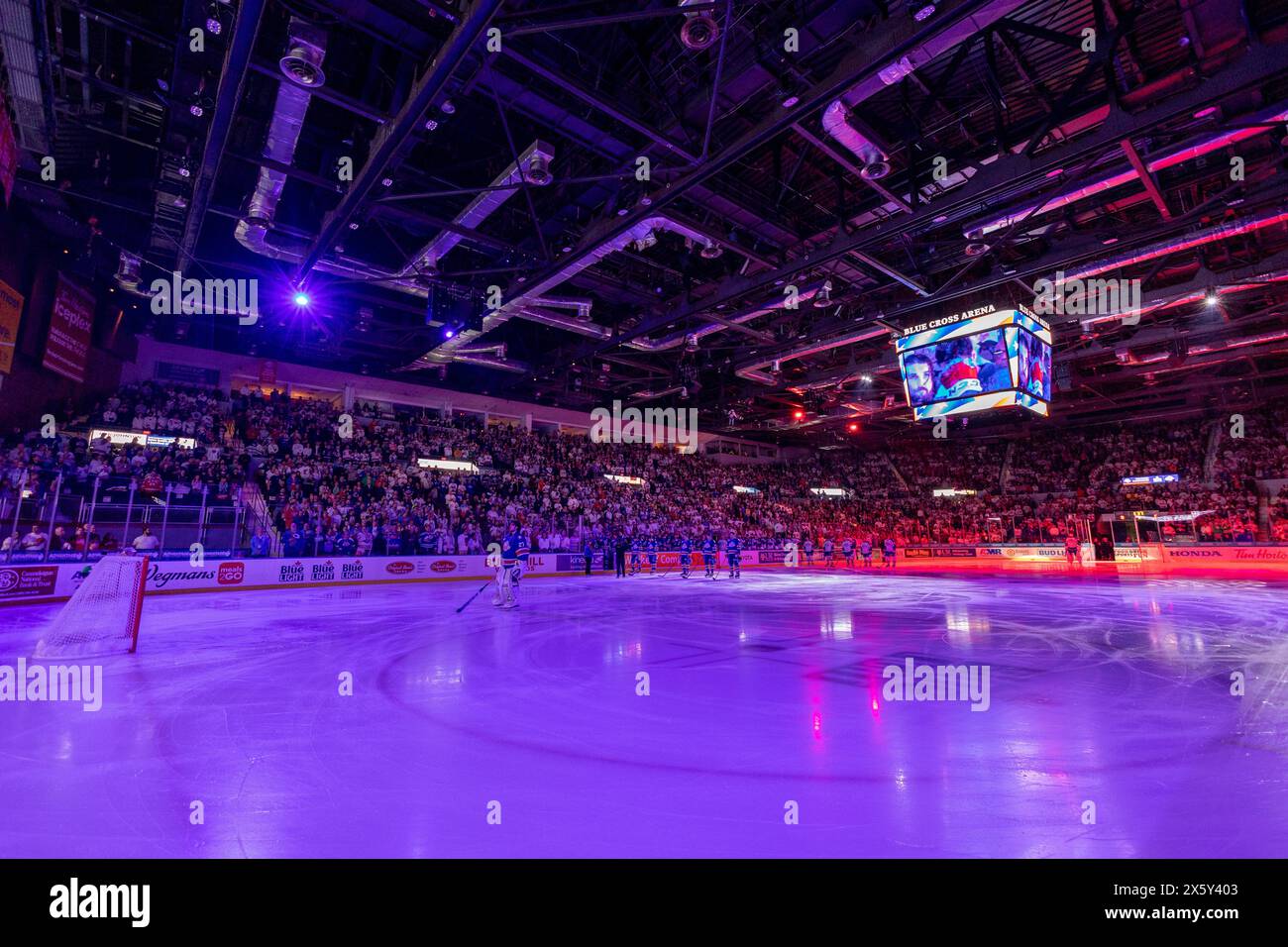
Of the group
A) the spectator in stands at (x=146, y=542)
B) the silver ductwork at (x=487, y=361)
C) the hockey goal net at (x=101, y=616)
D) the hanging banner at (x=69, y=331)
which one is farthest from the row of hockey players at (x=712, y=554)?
the hanging banner at (x=69, y=331)

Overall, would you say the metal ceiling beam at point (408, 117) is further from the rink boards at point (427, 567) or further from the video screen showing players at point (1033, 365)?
the video screen showing players at point (1033, 365)

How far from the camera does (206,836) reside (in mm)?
2543

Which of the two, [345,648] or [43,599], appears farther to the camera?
[43,599]

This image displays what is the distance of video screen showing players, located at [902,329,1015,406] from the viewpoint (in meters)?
13.1

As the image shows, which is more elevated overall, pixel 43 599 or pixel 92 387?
pixel 92 387

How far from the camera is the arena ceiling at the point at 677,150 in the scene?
7.54 m

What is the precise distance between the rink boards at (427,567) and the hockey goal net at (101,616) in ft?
25.0

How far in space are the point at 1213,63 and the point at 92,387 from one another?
1162 inches

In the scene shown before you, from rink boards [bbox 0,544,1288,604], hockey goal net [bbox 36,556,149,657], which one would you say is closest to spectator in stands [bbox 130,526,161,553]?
rink boards [bbox 0,544,1288,604]

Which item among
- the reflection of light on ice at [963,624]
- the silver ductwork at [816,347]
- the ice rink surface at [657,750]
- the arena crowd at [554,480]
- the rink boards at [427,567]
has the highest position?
the silver ductwork at [816,347]

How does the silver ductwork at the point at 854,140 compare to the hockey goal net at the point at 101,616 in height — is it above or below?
above

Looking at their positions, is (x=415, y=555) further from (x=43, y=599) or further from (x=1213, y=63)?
(x=1213, y=63)

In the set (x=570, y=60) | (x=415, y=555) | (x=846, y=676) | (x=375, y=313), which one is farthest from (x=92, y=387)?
(x=846, y=676)

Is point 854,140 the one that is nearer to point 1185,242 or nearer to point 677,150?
point 677,150
